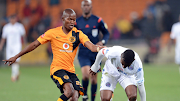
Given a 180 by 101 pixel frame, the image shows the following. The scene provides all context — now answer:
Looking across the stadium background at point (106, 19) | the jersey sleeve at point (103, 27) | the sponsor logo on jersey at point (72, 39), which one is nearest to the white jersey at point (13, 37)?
the stadium background at point (106, 19)

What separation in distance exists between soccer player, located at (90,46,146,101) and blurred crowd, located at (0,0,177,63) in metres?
14.4

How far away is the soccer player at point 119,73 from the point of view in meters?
5.24

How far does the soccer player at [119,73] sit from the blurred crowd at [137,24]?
14.4m

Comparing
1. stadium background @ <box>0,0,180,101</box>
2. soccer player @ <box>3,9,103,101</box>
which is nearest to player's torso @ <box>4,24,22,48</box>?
stadium background @ <box>0,0,180,101</box>

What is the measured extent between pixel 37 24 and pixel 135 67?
1562 centimetres

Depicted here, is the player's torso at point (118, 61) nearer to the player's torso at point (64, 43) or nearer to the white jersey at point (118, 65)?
the white jersey at point (118, 65)

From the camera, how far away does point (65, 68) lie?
18.1 feet

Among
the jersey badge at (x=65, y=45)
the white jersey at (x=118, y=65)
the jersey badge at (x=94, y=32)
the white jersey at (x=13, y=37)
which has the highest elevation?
the white jersey at (x=13, y=37)

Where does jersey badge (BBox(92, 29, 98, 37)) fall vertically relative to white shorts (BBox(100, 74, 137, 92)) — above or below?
above

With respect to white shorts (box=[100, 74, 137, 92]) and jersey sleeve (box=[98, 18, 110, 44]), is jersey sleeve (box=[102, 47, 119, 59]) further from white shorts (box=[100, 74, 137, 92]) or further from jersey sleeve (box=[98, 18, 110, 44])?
jersey sleeve (box=[98, 18, 110, 44])

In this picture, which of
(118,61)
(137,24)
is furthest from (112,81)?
(137,24)

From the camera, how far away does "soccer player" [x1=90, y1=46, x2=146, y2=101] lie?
17.2 feet

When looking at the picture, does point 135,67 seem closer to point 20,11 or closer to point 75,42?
point 75,42

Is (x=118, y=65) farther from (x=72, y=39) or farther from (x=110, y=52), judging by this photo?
(x=72, y=39)
